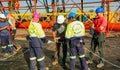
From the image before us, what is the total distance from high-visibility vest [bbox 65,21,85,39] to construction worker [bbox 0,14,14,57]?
4079 millimetres

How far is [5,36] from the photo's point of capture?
39.5ft

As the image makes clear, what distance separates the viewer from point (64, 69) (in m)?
9.52

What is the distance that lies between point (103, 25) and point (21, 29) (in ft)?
40.8

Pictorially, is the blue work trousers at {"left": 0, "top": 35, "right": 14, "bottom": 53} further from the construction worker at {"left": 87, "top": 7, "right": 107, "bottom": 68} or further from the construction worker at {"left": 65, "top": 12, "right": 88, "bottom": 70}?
the construction worker at {"left": 65, "top": 12, "right": 88, "bottom": 70}

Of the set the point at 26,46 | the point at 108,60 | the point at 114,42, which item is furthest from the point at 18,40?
the point at 108,60

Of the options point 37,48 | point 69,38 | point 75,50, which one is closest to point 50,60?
point 37,48

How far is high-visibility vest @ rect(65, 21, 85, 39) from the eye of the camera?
334 inches

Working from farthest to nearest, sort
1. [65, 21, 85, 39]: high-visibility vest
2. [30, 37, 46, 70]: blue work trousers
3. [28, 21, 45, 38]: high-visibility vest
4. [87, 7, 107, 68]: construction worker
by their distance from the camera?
[87, 7, 107, 68]: construction worker < [30, 37, 46, 70]: blue work trousers < [28, 21, 45, 38]: high-visibility vest < [65, 21, 85, 39]: high-visibility vest

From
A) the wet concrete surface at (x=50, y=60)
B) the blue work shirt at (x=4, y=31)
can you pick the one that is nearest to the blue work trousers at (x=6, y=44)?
the blue work shirt at (x=4, y=31)

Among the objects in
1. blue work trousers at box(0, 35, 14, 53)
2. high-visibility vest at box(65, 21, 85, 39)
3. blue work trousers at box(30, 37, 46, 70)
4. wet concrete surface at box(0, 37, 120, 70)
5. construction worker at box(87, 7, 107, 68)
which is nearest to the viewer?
high-visibility vest at box(65, 21, 85, 39)

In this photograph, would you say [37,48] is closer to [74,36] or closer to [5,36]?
[74,36]

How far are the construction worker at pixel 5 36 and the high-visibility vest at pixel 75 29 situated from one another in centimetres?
408

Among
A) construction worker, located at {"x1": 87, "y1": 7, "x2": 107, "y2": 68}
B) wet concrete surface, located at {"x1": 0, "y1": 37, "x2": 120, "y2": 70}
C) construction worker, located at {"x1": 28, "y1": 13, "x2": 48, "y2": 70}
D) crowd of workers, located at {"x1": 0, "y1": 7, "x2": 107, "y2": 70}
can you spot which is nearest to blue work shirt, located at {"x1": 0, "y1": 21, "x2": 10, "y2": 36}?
wet concrete surface, located at {"x1": 0, "y1": 37, "x2": 120, "y2": 70}

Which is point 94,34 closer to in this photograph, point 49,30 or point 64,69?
point 64,69
